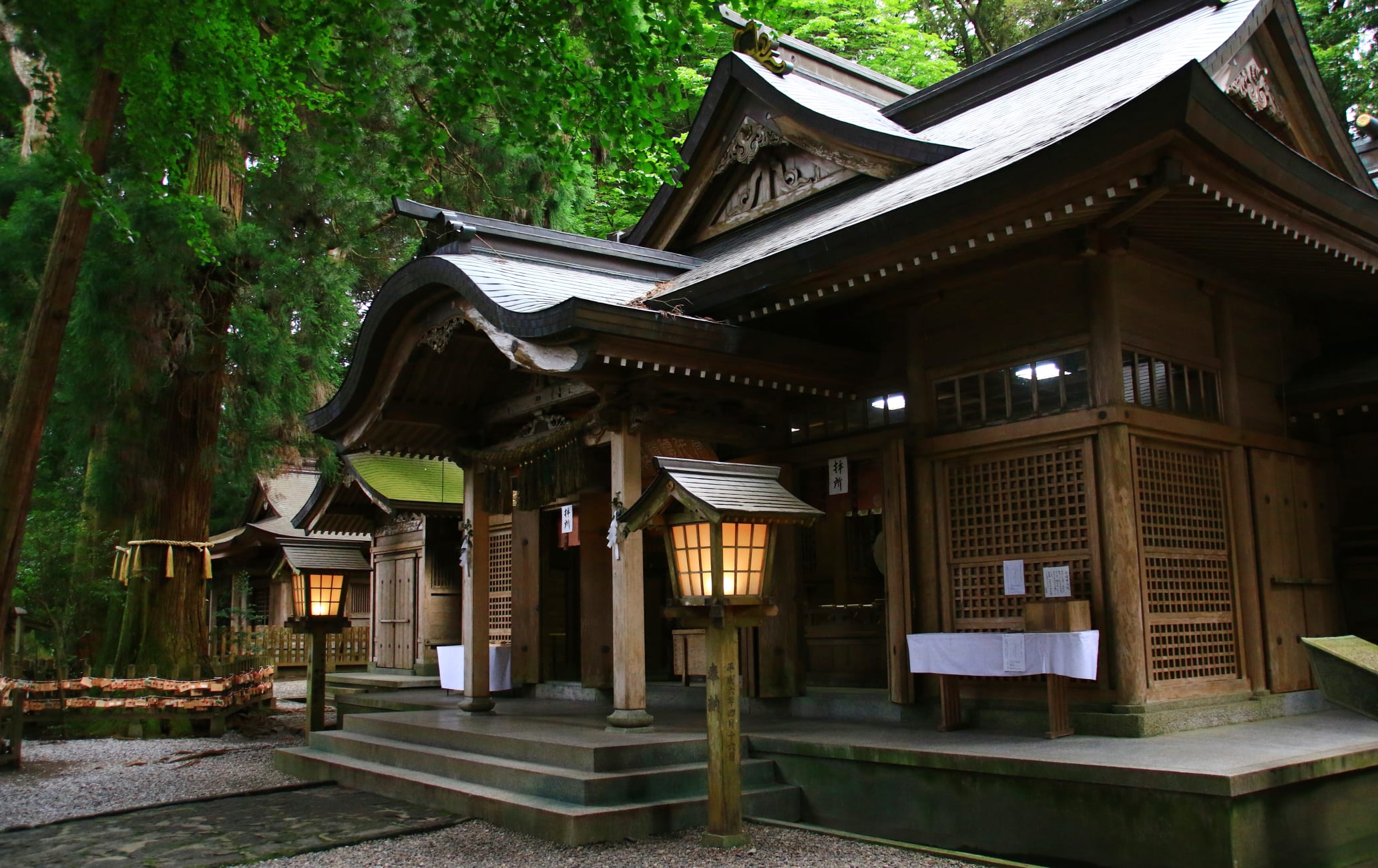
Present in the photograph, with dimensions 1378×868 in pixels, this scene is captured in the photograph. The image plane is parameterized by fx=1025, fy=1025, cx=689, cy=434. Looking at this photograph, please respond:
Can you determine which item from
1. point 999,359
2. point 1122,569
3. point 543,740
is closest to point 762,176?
point 999,359

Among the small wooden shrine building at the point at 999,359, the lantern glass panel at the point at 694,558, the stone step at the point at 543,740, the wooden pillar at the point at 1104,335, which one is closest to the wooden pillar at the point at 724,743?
the lantern glass panel at the point at 694,558

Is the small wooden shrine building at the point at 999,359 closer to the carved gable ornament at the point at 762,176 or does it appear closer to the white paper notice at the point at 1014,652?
the carved gable ornament at the point at 762,176

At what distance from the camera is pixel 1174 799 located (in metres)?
5.46

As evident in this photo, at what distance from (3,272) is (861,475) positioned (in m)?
A: 10.7

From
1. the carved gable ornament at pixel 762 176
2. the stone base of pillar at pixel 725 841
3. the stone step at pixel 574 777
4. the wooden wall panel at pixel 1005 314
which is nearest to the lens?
the stone base of pillar at pixel 725 841

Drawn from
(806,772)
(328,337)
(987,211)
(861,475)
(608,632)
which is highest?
(328,337)

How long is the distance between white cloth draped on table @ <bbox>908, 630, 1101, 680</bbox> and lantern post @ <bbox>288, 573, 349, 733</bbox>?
646 centimetres

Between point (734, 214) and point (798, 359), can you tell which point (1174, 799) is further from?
point (734, 214)

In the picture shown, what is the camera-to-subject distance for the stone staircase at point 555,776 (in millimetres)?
6688

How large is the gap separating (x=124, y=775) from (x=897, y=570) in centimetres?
771

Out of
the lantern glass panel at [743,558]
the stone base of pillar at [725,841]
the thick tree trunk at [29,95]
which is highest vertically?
the thick tree trunk at [29,95]

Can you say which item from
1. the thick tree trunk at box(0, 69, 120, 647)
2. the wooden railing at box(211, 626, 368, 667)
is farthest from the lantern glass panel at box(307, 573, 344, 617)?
the wooden railing at box(211, 626, 368, 667)

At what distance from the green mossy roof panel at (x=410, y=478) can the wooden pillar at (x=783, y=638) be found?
346 inches

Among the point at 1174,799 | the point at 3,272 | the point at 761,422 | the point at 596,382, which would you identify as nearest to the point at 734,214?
the point at 761,422
